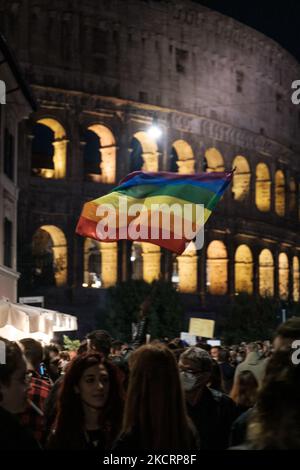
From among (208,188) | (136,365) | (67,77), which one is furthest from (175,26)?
(136,365)

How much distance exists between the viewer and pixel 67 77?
45.0m

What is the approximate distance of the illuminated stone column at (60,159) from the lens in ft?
148

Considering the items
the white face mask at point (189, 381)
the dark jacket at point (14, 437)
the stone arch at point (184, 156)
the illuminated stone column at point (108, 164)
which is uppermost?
the stone arch at point (184, 156)

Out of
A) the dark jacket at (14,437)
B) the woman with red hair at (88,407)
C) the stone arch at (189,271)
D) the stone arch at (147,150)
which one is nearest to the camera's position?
the dark jacket at (14,437)

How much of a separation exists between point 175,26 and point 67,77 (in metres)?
7.21

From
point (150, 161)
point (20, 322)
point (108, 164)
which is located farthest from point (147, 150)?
point (20, 322)

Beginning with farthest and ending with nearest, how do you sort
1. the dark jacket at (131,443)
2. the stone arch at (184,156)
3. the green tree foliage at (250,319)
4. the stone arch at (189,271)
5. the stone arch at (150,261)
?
the stone arch at (184,156), the stone arch at (189,271), the stone arch at (150,261), the green tree foliage at (250,319), the dark jacket at (131,443)

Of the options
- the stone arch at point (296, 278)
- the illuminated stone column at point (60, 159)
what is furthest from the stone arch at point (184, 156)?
the stone arch at point (296, 278)

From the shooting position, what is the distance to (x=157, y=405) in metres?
4.85

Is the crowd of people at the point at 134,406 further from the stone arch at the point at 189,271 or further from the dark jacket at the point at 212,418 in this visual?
the stone arch at the point at 189,271

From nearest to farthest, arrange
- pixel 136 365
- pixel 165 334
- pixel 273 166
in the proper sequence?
pixel 136 365 < pixel 165 334 < pixel 273 166

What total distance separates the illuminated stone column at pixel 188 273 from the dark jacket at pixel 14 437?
45.6 m

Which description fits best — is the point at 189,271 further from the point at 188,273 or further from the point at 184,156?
the point at 184,156
